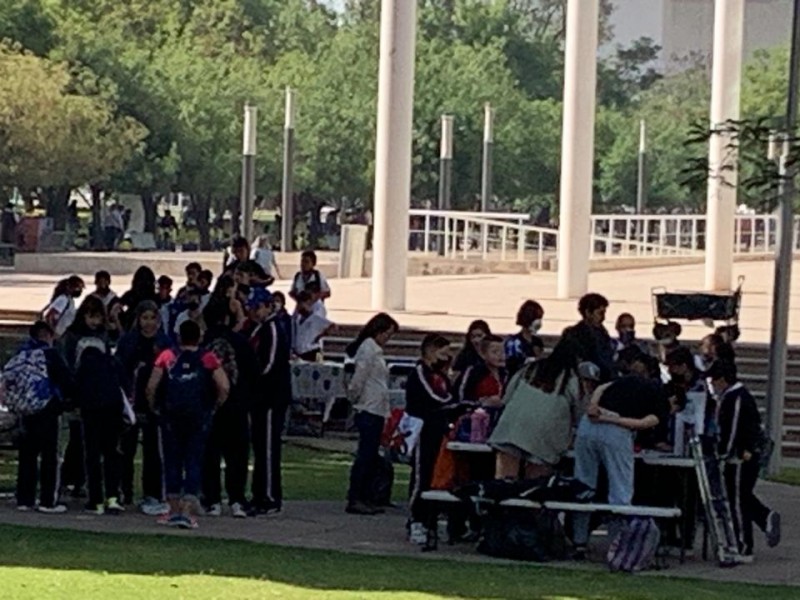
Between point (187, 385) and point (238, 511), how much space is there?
169 centimetres

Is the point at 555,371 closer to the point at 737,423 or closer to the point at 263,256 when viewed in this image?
the point at 737,423

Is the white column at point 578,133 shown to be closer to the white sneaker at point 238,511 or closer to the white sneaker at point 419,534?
the white sneaker at point 238,511

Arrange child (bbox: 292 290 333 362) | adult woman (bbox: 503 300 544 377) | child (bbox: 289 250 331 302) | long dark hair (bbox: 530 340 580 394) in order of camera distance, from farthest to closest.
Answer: child (bbox: 289 250 331 302), child (bbox: 292 290 333 362), adult woman (bbox: 503 300 544 377), long dark hair (bbox: 530 340 580 394)

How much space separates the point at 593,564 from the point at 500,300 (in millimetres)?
23856

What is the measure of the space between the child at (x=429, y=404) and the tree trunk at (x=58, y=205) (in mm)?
51735

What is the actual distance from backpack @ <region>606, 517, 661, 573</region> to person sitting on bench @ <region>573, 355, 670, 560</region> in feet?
0.62

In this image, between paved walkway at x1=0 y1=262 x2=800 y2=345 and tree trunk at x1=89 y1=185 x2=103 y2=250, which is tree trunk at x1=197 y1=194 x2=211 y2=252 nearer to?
tree trunk at x1=89 y1=185 x2=103 y2=250

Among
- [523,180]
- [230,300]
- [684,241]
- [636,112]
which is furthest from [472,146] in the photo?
[230,300]

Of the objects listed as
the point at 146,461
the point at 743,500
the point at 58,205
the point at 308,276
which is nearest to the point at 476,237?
the point at 58,205

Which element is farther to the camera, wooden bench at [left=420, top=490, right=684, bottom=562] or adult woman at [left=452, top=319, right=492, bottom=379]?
adult woman at [left=452, top=319, right=492, bottom=379]

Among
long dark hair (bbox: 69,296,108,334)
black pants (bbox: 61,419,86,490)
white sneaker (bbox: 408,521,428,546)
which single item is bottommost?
white sneaker (bbox: 408,521,428,546)

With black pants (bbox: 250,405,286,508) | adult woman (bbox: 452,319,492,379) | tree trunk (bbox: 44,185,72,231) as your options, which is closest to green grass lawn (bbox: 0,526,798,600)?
black pants (bbox: 250,405,286,508)

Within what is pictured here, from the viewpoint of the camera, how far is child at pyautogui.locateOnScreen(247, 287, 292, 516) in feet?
61.3

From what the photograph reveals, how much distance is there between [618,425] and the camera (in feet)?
53.2
